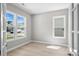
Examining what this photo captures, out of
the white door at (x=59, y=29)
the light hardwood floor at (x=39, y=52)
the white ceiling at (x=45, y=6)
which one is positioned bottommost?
the light hardwood floor at (x=39, y=52)

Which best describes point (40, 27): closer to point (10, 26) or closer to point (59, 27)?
point (59, 27)

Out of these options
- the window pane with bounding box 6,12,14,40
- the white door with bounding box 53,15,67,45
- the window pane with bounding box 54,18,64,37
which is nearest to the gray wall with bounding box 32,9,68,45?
the white door with bounding box 53,15,67,45

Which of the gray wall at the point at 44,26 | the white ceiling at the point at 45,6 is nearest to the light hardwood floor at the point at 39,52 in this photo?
the gray wall at the point at 44,26

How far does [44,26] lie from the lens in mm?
5578

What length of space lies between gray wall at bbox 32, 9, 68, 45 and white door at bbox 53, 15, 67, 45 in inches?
6.0

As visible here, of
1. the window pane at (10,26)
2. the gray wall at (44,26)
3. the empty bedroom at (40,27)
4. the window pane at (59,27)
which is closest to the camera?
the window pane at (10,26)

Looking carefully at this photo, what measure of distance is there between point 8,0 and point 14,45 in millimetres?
3522

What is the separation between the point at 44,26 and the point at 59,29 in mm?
1188

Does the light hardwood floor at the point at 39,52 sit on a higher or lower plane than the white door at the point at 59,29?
lower

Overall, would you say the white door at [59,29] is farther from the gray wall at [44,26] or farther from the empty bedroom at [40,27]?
the gray wall at [44,26]

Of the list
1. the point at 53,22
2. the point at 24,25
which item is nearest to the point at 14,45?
the point at 24,25

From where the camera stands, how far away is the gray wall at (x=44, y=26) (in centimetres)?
504

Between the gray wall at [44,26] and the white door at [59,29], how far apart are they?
153 mm

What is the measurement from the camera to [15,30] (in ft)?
13.6
